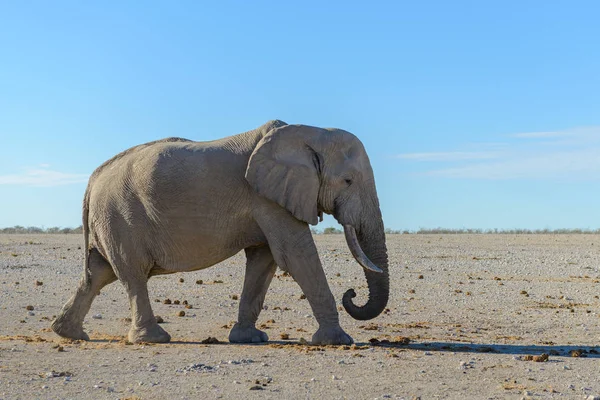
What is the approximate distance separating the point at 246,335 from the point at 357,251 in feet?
6.96

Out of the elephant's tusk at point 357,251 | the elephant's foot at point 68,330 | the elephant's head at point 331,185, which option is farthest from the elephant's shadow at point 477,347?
the elephant's foot at point 68,330

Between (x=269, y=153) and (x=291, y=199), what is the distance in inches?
28.1

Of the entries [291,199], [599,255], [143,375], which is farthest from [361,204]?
[599,255]

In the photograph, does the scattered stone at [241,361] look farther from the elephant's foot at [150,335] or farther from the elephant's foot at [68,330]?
the elephant's foot at [68,330]

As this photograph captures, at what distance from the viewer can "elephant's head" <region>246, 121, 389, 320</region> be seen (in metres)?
13.4

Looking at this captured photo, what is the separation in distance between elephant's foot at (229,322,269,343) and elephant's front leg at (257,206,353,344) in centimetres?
105

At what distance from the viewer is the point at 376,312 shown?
44.5 ft

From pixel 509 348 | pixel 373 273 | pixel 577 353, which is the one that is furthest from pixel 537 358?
pixel 373 273

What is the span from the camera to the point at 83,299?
48.3 feet

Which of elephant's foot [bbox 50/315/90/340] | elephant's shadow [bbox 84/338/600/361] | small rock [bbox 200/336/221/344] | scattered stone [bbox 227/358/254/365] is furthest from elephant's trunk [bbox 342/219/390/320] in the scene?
elephant's foot [bbox 50/315/90/340]

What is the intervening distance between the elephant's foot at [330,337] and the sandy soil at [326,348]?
254 mm

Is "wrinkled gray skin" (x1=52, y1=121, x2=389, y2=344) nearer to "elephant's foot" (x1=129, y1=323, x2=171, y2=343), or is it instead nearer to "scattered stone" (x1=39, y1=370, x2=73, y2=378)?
"elephant's foot" (x1=129, y1=323, x2=171, y2=343)

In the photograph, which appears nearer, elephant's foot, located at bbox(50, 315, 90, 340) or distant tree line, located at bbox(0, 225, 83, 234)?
elephant's foot, located at bbox(50, 315, 90, 340)

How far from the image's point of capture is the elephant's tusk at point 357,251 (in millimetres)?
13344
